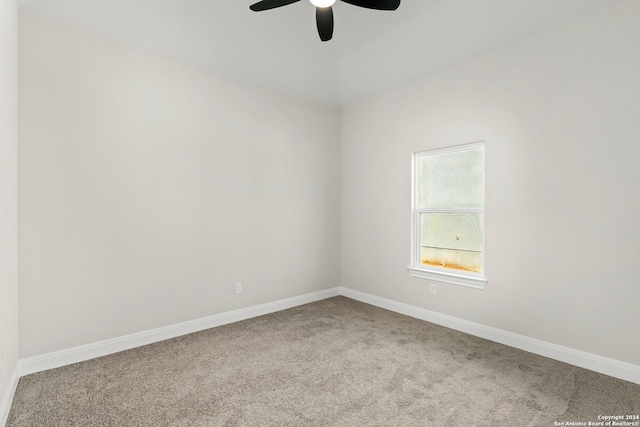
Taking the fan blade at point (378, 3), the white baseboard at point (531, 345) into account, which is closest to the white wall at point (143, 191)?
the white baseboard at point (531, 345)

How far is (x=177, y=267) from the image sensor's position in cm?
326

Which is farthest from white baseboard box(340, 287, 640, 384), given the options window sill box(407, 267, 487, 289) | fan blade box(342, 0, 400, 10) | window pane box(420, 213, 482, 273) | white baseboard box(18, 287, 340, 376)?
fan blade box(342, 0, 400, 10)

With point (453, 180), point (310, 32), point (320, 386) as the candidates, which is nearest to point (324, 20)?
point (310, 32)

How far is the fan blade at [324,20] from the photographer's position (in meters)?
2.30

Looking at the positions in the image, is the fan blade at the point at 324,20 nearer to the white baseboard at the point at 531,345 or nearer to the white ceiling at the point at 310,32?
the white ceiling at the point at 310,32

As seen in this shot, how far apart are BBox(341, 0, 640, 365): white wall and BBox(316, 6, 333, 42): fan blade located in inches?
66.1

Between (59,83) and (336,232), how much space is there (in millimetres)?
3495

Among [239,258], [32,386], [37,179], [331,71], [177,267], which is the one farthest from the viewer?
[331,71]

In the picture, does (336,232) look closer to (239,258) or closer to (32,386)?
(239,258)

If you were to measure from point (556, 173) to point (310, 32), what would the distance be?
2.74 m

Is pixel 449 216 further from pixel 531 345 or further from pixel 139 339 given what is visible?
pixel 139 339

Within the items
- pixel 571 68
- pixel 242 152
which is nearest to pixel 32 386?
pixel 242 152

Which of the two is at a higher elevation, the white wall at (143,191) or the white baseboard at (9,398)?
the white wall at (143,191)

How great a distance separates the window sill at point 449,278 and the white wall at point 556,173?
0.23 ft
